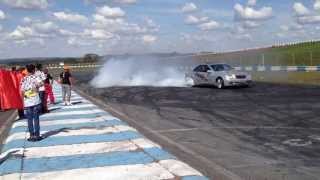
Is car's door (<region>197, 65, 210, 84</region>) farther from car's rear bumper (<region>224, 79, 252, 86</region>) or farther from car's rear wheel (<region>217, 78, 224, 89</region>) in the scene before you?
car's rear bumper (<region>224, 79, 252, 86</region>)

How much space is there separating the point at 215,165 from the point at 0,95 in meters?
13.2

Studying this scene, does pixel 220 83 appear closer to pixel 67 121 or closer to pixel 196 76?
pixel 196 76

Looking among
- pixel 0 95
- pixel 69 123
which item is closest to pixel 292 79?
pixel 0 95

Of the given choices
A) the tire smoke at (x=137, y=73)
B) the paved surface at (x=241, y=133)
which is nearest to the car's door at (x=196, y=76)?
the tire smoke at (x=137, y=73)

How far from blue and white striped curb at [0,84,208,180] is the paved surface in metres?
0.45

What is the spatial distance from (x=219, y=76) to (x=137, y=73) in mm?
→ 15630

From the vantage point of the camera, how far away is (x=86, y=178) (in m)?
8.27

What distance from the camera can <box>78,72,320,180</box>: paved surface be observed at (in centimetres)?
895

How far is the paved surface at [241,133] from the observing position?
8.95m

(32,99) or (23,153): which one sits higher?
(32,99)

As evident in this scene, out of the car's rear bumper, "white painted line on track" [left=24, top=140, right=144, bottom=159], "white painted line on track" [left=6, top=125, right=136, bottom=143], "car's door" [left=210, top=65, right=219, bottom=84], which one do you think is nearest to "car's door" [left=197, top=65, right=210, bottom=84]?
"car's door" [left=210, top=65, right=219, bottom=84]

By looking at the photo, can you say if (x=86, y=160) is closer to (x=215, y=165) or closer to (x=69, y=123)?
(x=215, y=165)

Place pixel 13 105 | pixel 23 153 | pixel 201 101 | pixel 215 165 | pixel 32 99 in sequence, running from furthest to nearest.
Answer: pixel 201 101
pixel 13 105
pixel 32 99
pixel 23 153
pixel 215 165

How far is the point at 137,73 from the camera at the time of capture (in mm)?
46469
